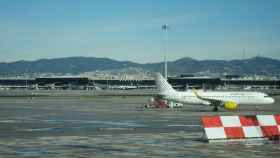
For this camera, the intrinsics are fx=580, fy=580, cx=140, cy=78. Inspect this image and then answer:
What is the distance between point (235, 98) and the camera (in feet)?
251

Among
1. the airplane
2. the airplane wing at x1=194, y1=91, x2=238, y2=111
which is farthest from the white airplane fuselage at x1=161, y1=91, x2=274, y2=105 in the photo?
the airplane wing at x1=194, y1=91, x2=238, y2=111

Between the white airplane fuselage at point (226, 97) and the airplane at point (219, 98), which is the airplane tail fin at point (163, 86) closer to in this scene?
the airplane at point (219, 98)

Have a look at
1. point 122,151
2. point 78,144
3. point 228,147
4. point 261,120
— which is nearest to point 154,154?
point 122,151

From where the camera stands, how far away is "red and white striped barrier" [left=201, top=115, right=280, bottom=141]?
85.1ft

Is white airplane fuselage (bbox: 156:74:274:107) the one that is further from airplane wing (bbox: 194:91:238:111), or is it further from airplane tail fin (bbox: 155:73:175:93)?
airplane tail fin (bbox: 155:73:175:93)

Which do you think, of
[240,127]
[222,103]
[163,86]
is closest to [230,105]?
[222,103]

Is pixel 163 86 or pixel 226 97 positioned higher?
pixel 163 86

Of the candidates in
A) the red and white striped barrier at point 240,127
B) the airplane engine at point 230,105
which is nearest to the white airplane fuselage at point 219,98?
the airplane engine at point 230,105

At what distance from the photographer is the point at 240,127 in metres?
26.6

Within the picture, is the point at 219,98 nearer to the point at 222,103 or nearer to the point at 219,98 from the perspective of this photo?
the point at 219,98

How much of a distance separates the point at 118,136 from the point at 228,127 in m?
6.53

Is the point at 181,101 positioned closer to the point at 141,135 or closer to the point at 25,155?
the point at 141,135

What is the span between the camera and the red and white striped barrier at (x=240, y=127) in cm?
2594

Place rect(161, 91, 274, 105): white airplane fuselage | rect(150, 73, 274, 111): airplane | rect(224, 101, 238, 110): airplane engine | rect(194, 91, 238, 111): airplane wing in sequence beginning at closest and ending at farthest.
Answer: rect(224, 101, 238, 110): airplane engine < rect(194, 91, 238, 111): airplane wing < rect(150, 73, 274, 111): airplane < rect(161, 91, 274, 105): white airplane fuselage
